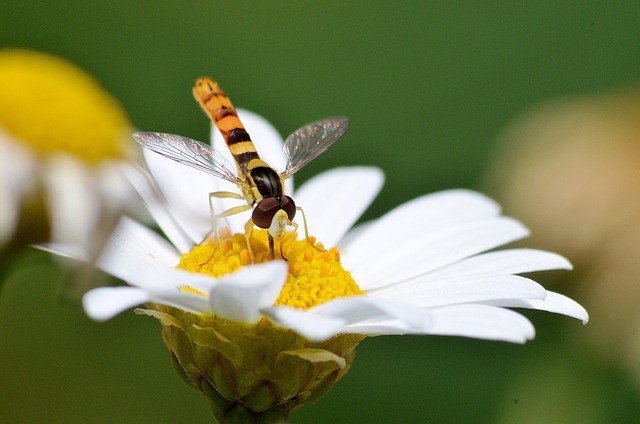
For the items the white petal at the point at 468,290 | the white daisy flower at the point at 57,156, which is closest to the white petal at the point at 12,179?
the white daisy flower at the point at 57,156

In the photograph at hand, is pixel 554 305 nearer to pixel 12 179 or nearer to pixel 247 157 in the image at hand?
pixel 247 157

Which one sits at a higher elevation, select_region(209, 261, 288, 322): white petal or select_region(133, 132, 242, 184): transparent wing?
select_region(133, 132, 242, 184): transparent wing

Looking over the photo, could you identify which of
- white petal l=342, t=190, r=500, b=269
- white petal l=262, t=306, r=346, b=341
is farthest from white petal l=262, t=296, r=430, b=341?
white petal l=342, t=190, r=500, b=269

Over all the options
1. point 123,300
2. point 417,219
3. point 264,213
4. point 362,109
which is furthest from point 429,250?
point 362,109

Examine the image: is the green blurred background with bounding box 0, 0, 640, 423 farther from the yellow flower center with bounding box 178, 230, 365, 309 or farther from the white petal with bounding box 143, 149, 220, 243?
the yellow flower center with bounding box 178, 230, 365, 309

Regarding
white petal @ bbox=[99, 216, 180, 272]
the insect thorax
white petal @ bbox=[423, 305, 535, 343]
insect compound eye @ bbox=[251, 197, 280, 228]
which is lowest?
white petal @ bbox=[99, 216, 180, 272]

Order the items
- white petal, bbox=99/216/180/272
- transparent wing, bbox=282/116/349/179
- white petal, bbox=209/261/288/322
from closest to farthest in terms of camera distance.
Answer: white petal, bbox=209/261/288/322
white petal, bbox=99/216/180/272
transparent wing, bbox=282/116/349/179

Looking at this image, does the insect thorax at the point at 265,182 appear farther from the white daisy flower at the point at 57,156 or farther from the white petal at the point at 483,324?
the white petal at the point at 483,324
